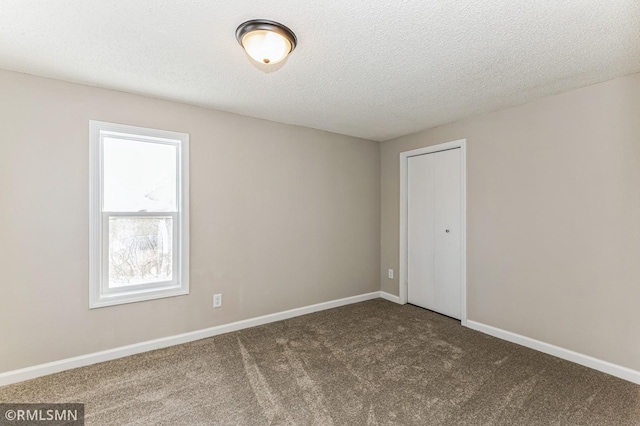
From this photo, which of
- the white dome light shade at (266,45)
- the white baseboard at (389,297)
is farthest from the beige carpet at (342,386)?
the white dome light shade at (266,45)

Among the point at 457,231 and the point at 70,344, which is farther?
the point at 457,231

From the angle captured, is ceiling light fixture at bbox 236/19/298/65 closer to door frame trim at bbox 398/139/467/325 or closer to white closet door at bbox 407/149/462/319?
door frame trim at bbox 398/139/467/325

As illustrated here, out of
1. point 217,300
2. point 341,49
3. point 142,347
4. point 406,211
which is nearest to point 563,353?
point 406,211

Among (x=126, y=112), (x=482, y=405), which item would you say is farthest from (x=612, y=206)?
(x=126, y=112)

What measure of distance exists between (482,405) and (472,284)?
1.55m

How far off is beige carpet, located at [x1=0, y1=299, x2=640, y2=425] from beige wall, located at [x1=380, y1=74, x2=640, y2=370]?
1.18ft

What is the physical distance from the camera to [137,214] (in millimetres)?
2830

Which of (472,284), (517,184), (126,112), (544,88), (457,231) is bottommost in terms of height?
(472,284)

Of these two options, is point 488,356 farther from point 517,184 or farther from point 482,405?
point 517,184

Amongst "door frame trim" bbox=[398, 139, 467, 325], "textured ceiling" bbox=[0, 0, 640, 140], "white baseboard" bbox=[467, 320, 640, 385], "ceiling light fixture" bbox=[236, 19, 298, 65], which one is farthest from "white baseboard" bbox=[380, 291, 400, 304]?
"ceiling light fixture" bbox=[236, 19, 298, 65]

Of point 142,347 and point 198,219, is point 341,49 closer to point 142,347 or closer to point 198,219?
point 198,219

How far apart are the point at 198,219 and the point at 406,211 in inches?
105

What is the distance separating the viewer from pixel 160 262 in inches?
117

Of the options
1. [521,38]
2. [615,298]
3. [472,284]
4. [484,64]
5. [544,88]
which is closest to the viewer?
[521,38]
